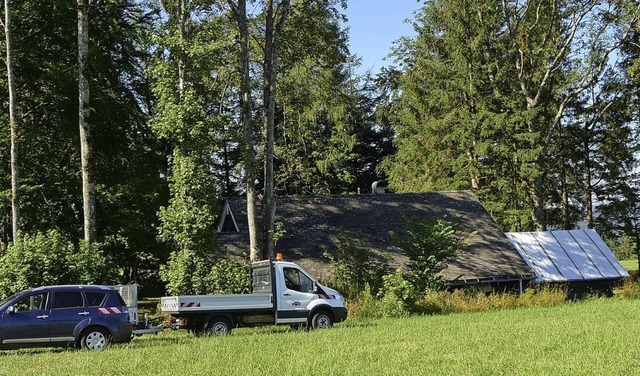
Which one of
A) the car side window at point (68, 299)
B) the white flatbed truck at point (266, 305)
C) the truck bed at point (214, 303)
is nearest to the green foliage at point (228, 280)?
the white flatbed truck at point (266, 305)

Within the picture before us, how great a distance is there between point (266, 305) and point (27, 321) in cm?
652

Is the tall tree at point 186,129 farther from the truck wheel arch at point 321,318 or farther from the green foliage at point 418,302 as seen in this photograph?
the green foliage at point 418,302

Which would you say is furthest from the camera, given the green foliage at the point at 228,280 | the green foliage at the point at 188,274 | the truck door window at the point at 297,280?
the green foliage at the point at 188,274

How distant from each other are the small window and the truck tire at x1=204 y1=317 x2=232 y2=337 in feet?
10.9

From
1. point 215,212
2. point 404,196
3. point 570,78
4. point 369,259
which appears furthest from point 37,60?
point 570,78

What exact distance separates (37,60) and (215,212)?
432 inches

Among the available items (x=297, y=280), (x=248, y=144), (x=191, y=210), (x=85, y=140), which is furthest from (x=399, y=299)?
(x=85, y=140)

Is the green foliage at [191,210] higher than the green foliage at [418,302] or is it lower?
higher

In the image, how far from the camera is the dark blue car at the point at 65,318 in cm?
1574

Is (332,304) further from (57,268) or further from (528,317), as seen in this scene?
(57,268)

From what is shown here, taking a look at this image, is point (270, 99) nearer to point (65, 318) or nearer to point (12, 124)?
point (12, 124)

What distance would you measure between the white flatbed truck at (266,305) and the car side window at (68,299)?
2808mm

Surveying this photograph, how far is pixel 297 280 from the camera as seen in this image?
20.7 metres

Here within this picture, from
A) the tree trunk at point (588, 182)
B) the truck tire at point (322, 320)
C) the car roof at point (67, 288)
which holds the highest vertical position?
the tree trunk at point (588, 182)
